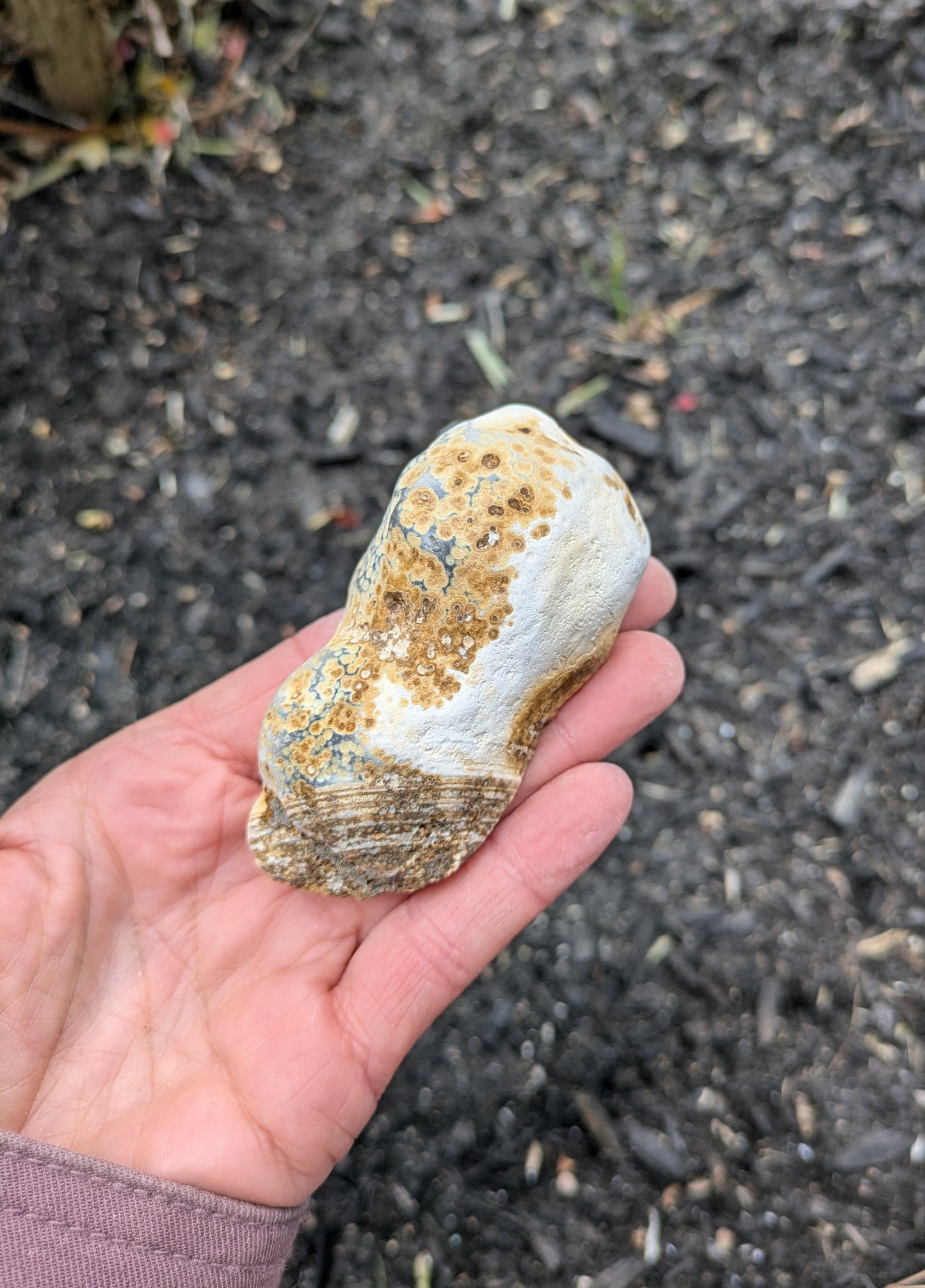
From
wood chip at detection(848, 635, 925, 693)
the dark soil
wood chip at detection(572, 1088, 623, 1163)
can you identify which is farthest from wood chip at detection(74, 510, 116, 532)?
wood chip at detection(848, 635, 925, 693)

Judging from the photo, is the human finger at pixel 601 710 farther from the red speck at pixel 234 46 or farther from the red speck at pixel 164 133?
the red speck at pixel 234 46

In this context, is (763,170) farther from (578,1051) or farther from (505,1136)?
(505,1136)

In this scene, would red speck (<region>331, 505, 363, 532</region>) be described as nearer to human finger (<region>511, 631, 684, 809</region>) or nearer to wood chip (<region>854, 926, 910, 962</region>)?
human finger (<region>511, 631, 684, 809</region>)

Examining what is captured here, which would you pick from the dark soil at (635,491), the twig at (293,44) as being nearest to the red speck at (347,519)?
the dark soil at (635,491)

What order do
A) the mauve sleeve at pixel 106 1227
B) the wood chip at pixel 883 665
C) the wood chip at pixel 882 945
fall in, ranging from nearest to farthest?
the mauve sleeve at pixel 106 1227 → the wood chip at pixel 882 945 → the wood chip at pixel 883 665

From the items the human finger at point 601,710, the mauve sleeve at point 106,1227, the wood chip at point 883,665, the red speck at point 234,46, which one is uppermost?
the red speck at point 234,46

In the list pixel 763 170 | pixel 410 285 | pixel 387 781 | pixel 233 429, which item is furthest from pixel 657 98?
pixel 387 781
